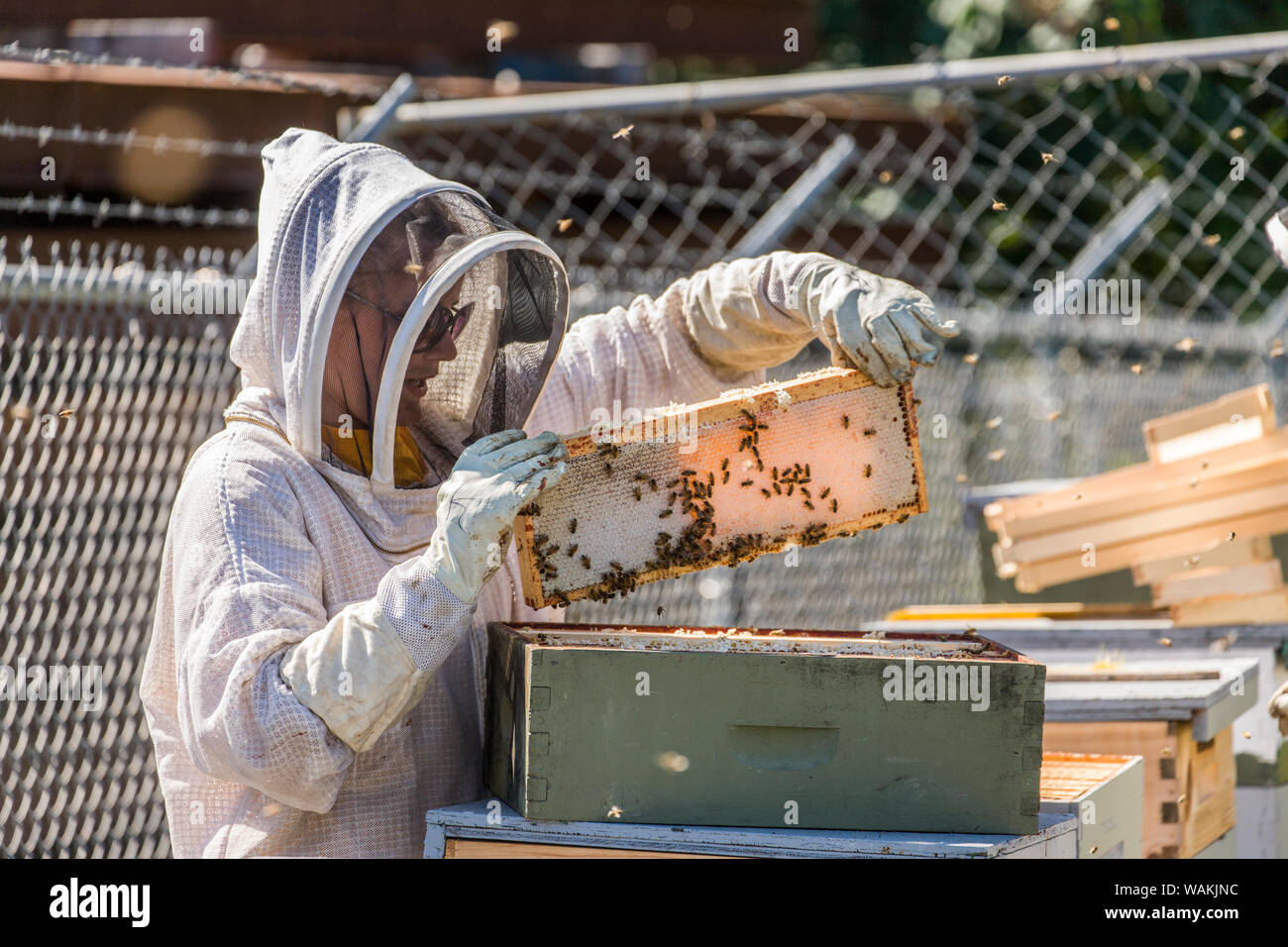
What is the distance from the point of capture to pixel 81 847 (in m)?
3.98

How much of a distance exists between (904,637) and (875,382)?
0.49m

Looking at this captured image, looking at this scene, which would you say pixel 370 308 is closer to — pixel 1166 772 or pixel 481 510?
pixel 481 510

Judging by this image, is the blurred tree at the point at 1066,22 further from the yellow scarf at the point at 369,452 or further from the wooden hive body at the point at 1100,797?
the yellow scarf at the point at 369,452

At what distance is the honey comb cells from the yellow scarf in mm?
350

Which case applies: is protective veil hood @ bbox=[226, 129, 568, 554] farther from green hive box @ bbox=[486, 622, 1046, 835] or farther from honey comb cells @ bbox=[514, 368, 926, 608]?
green hive box @ bbox=[486, 622, 1046, 835]

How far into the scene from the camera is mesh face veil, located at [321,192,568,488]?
2.49m

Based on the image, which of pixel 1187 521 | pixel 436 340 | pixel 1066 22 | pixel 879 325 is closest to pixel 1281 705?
pixel 879 325

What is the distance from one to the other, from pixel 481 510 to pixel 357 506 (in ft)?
1.39

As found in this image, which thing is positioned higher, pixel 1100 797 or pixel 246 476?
pixel 246 476

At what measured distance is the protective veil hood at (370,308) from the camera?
96.1 inches

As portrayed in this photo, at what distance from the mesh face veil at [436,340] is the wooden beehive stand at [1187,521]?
222cm

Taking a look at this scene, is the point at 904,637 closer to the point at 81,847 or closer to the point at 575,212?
the point at 81,847

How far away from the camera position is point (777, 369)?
575cm

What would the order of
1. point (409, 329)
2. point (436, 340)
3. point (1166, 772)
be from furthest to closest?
point (1166, 772) → point (436, 340) → point (409, 329)
